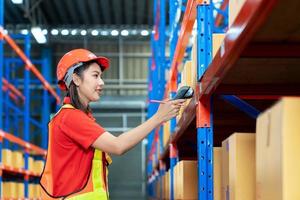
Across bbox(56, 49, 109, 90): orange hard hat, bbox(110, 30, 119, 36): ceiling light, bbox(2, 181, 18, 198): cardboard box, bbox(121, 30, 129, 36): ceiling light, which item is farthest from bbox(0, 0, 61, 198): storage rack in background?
bbox(56, 49, 109, 90): orange hard hat

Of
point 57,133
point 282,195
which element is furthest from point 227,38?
point 57,133

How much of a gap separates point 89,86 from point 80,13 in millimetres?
13942

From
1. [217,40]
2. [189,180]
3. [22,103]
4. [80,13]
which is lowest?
[189,180]

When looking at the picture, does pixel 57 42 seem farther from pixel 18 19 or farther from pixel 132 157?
pixel 132 157

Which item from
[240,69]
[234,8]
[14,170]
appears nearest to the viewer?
[234,8]

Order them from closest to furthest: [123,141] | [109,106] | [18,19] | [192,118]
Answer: [123,141] → [192,118] → [18,19] → [109,106]

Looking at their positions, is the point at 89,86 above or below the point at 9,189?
above

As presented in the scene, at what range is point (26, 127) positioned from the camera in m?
12.0

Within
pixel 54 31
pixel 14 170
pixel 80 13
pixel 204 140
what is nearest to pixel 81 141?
pixel 204 140

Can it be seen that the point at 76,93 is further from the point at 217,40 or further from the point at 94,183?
the point at 217,40

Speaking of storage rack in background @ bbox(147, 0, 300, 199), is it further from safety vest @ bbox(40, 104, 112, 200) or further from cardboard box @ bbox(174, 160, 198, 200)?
safety vest @ bbox(40, 104, 112, 200)

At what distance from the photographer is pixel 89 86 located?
3.23 m

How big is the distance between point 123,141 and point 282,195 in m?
1.49

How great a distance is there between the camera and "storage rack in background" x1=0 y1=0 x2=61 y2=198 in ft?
31.6
